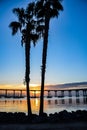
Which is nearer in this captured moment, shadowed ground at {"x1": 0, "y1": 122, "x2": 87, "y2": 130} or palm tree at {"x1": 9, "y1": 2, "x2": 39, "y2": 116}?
shadowed ground at {"x1": 0, "y1": 122, "x2": 87, "y2": 130}

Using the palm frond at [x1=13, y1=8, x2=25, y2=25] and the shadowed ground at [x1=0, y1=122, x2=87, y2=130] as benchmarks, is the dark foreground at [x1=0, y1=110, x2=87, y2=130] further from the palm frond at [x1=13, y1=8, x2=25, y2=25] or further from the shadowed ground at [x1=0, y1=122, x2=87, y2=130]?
the palm frond at [x1=13, y1=8, x2=25, y2=25]

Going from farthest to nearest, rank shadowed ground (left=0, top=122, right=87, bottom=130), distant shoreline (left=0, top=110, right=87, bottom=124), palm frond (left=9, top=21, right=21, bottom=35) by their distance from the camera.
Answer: palm frond (left=9, top=21, right=21, bottom=35)
distant shoreline (left=0, top=110, right=87, bottom=124)
shadowed ground (left=0, top=122, right=87, bottom=130)

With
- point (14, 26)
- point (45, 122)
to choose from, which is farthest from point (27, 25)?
point (45, 122)

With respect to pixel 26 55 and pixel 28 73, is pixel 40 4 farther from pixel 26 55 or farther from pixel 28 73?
pixel 28 73

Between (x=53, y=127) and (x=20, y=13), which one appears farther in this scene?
(x=20, y=13)

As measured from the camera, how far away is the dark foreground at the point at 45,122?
18.6 m

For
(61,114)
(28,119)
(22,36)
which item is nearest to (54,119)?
(61,114)

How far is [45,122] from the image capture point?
68.9 ft

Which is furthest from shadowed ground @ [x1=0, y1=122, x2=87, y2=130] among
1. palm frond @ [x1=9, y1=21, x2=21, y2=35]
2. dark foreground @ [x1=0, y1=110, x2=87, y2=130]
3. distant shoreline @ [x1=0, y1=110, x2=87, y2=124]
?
palm frond @ [x1=9, y1=21, x2=21, y2=35]

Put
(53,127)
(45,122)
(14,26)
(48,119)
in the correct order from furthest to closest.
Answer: (14,26), (48,119), (45,122), (53,127)

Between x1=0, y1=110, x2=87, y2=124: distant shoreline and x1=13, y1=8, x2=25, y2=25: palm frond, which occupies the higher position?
x1=13, y1=8, x2=25, y2=25: palm frond

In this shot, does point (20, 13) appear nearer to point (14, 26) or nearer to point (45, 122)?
point (14, 26)

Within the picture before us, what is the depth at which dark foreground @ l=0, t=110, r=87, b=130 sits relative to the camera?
18609mm

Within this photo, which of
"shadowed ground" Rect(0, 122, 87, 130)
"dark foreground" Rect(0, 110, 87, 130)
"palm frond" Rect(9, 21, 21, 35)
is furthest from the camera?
"palm frond" Rect(9, 21, 21, 35)
